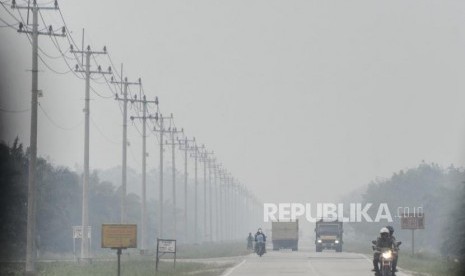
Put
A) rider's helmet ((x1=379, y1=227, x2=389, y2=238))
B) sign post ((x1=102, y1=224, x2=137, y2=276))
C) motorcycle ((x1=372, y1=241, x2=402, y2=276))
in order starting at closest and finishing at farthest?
rider's helmet ((x1=379, y1=227, x2=389, y2=238)) → motorcycle ((x1=372, y1=241, x2=402, y2=276)) → sign post ((x1=102, y1=224, x2=137, y2=276))

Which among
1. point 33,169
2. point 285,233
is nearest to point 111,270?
point 33,169

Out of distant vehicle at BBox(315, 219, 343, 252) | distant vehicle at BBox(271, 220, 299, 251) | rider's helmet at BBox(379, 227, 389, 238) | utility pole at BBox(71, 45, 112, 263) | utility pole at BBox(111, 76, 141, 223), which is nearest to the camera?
rider's helmet at BBox(379, 227, 389, 238)

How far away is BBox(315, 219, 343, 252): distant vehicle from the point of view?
114 m

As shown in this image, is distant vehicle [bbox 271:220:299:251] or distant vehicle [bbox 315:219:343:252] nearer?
distant vehicle [bbox 315:219:343:252]

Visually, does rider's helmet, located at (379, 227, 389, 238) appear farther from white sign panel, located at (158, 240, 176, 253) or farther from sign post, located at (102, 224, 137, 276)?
white sign panel, located at (158, 240, 176, 253)

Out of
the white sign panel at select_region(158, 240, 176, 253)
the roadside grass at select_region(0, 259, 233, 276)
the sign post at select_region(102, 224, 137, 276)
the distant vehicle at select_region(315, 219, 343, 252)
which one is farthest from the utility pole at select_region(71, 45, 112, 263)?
the distant vehicle at select_region(315, 219, 343, 252)

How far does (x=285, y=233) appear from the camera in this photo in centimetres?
12244

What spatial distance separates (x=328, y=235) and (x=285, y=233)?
8311 mm

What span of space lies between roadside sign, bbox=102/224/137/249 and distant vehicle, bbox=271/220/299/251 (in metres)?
79.5

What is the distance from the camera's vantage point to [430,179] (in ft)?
623

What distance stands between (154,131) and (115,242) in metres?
66.4

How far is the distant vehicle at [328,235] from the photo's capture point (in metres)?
114

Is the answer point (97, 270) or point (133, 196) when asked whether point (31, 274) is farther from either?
point (133, 196)

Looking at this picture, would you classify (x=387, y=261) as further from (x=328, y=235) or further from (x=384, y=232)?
(x=328, y=235)
